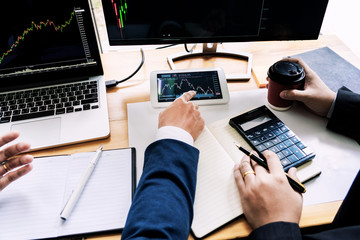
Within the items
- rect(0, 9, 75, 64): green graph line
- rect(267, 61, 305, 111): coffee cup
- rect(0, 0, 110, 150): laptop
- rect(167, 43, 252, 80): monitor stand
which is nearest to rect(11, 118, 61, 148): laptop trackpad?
rect(0, 0, 110, 150): laptop

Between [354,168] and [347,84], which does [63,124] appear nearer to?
[354,168]

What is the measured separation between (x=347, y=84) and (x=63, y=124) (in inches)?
35.7

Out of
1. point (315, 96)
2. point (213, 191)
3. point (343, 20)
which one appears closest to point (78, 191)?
point (213, 191)

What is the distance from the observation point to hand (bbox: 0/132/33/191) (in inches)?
25.3

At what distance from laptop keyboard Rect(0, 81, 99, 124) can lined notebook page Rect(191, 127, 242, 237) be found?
38 cm

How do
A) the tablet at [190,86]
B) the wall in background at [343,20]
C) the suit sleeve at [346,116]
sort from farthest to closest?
the wall in background at [343,20], the tablet at [190,86], the suit sleeve at [346,116]

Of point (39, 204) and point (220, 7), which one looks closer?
point (39, 204)

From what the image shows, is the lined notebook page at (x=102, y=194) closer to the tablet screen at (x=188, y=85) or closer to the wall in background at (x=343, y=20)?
the tablet screen at (x=188, y=85)

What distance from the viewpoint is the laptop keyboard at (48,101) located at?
2.64ft

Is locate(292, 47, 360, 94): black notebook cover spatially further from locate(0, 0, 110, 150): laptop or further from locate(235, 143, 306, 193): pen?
locate(0, 0, 110, 150): laptop

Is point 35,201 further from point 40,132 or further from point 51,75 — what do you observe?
point 51,75

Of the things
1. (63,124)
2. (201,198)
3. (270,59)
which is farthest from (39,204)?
(270,59)

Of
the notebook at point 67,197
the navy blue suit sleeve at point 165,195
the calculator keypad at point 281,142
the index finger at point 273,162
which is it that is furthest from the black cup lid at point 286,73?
the notebook at point 67,197

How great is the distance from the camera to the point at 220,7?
0.84 metres
